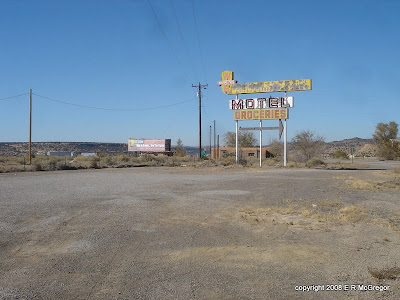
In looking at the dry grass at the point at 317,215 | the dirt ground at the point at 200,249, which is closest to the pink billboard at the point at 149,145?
the dirt ground at the point at 200,249

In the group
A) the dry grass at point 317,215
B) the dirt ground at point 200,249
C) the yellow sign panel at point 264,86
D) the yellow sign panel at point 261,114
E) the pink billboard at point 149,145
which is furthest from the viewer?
the pink billboard at point 149,145

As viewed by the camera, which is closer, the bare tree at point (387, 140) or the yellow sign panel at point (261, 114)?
the yellow sign panel at point (261, 114)

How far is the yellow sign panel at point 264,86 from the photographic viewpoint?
3752 centimetres

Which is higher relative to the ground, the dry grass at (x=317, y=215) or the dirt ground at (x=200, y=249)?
the dry grass at (x=317, y=215)

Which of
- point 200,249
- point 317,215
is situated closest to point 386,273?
point 200,249

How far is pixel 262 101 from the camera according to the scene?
3919 cm

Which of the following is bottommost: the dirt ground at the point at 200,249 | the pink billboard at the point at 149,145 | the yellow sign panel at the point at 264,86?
the dirt ground at the point at 200,249

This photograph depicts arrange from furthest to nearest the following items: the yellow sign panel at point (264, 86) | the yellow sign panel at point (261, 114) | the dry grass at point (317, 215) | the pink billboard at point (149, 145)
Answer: the pink billboard at point (149, 145) → the yellow sign panel at point (261, 114) → the yellow sign panel at point (264, 86) → the dry grass at point (317, 215)

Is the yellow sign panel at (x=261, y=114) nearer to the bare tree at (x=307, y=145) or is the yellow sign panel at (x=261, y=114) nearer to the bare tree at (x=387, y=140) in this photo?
the bare tree at (x=307, y=145)

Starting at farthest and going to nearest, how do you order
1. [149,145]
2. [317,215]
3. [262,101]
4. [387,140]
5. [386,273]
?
[149,145] → [387,140] → [262,101] → [317,215] → [386,273]

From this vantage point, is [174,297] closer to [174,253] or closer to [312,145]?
[174,253]

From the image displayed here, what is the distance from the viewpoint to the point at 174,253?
7641mm

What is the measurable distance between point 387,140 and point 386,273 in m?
85.7

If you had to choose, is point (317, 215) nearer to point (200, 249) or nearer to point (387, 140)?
point (200, 249)
